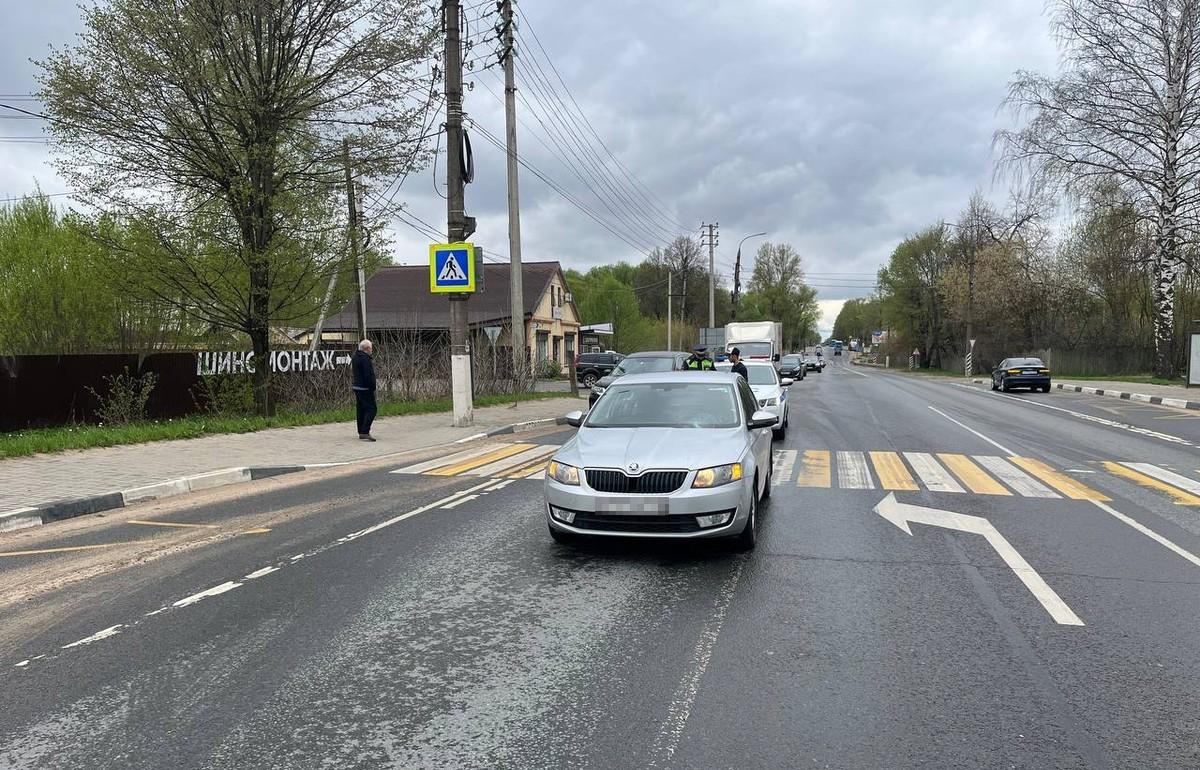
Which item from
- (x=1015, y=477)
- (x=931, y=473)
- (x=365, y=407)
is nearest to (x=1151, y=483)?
(x=1015, y=477)

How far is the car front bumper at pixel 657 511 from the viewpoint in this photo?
5.67m

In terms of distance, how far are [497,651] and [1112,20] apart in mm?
34860

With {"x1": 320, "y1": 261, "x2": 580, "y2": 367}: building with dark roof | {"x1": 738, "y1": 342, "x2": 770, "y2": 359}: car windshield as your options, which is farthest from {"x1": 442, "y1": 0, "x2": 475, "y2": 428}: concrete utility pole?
{"x1": 320, "y1": 261, "x2": 580, "y2": 367}: building with dark roof

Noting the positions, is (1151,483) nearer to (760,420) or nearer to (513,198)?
(760,420)

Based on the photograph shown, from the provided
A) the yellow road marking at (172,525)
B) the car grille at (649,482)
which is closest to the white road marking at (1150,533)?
the car grille at (649,482)

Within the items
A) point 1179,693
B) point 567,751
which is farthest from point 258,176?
point 1179,693

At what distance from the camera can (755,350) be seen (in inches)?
1120

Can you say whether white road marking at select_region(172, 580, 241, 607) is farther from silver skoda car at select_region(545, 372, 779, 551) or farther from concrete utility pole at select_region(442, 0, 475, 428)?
concrete utility pole at select_region(442, 0, 475, 428)

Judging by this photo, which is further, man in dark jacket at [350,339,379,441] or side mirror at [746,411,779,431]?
man in dark jacket at [350,339,379,441]

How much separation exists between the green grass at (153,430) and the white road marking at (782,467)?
374 inches

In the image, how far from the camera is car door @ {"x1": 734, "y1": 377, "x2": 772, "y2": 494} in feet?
23.0

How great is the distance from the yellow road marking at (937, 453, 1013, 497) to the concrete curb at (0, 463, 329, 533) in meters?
8.70

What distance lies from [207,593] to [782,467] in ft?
25.1

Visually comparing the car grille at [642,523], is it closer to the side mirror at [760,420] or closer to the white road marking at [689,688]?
the white road marking at [689,688]
